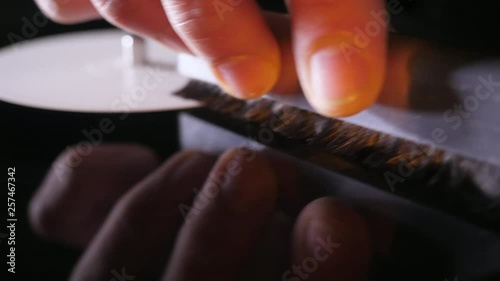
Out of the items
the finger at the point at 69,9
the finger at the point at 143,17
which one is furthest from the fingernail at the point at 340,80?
the finger at the point at 69,9

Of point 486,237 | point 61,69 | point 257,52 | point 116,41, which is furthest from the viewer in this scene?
point 116,41

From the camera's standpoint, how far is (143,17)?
0.63 meters

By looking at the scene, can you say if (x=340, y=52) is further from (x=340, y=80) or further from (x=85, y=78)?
(x=85, y=78)

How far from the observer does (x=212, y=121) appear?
0.67m

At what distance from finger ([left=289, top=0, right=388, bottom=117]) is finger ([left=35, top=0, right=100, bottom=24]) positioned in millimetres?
406

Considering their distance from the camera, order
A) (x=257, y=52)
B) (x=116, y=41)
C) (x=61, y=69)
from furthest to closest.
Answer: (x=116, y=41) → (x=61, y=69) → (x=257, y=52)

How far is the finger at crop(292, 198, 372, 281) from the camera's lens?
354 mm

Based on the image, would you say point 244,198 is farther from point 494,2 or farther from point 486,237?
point 494,2

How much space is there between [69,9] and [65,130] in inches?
10.3

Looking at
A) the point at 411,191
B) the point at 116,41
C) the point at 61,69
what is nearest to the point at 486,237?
the point at 411,191

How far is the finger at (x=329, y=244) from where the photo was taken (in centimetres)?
35

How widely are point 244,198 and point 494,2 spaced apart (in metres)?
0.30

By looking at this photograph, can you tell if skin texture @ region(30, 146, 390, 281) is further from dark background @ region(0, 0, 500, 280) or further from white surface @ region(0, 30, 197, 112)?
white surface @ region(0, 30, 197, 112)

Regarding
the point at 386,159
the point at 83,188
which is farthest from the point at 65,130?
the point at 386,159
